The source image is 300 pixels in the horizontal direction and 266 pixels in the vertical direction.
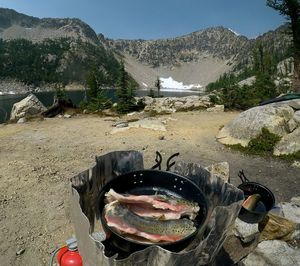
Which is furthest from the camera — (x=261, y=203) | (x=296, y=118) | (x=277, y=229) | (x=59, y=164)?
(x=296, y=118)

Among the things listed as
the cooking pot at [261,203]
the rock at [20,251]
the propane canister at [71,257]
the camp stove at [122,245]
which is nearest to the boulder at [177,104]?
the cooking pot at [261,203]

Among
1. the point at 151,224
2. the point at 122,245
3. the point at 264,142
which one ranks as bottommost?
the point at 264,142

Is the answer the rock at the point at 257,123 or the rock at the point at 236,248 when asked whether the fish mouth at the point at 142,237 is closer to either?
the rock at the point at 236,248

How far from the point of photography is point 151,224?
2861 mm

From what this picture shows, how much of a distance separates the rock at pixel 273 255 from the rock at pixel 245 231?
229mm

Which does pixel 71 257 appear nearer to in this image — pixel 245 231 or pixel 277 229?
pixel 245 231

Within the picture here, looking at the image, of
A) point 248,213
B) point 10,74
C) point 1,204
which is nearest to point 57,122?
point 1,204

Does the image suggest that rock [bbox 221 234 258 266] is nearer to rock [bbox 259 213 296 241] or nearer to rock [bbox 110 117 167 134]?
rock [bbox 259 213 296 241]

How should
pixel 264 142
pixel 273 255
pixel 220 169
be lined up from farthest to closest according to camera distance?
pixel 264 142, pixel 220 169, pixel 273 255

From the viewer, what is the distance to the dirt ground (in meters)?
5.66

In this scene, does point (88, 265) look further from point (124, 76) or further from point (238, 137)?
point (124, 76)

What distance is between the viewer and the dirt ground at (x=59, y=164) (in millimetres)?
5656

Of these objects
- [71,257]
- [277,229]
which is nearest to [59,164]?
[71,257]

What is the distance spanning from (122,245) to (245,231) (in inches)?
125
